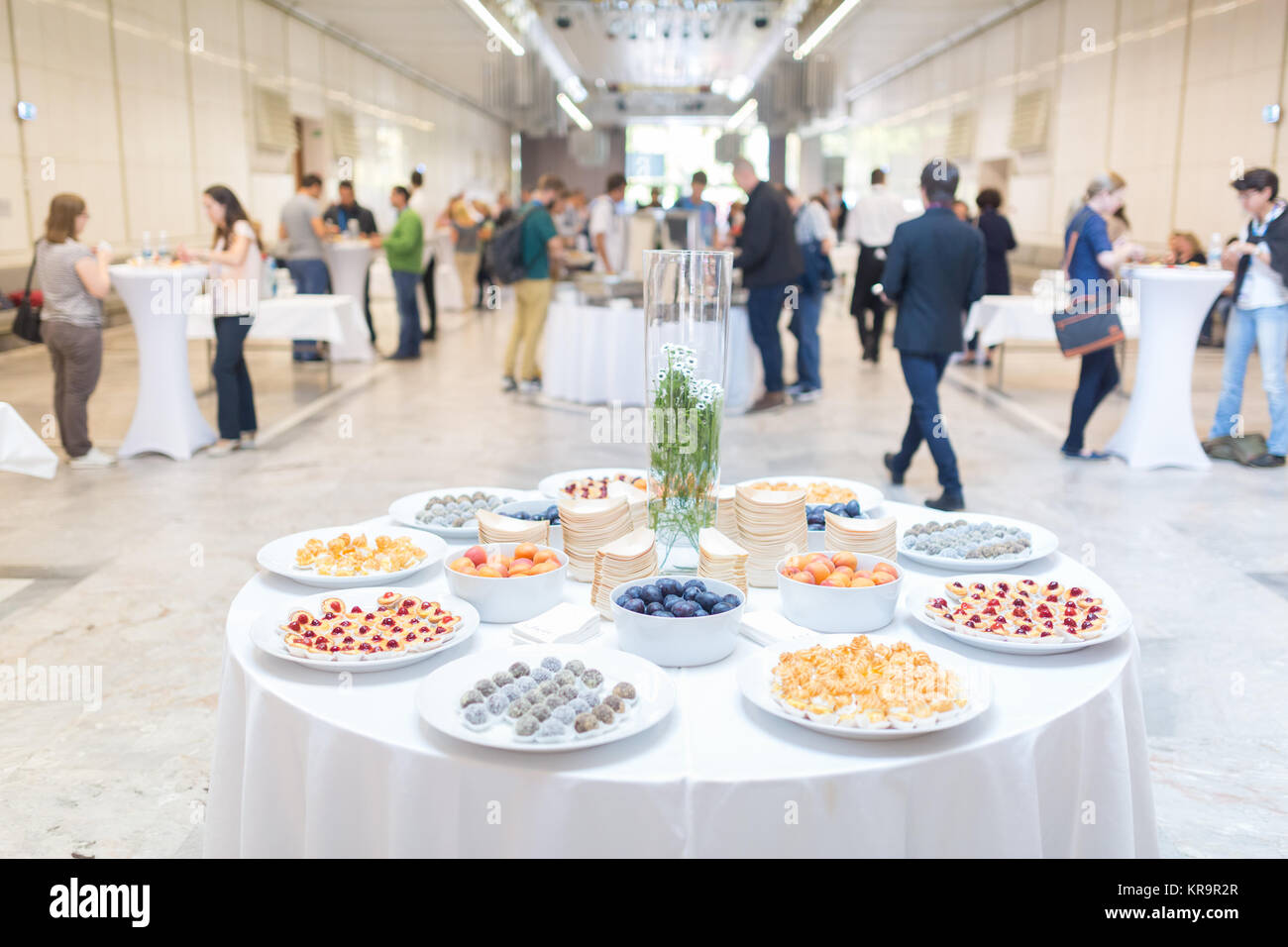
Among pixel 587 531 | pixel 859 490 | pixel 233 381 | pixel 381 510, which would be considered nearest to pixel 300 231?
pixel 233 381

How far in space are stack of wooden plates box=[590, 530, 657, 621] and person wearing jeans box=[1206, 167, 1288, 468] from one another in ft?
17.2

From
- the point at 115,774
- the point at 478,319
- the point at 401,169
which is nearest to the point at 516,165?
the point at 401,169

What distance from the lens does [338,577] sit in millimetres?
2141

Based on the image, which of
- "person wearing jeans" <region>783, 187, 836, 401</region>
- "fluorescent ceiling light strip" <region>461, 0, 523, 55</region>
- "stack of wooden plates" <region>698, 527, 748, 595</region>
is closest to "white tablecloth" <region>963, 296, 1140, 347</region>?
"person wearing jeans" <region>783, 187, 836, 401</region>

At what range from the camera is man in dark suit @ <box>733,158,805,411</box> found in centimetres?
745

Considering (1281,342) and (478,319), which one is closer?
(1281,342)

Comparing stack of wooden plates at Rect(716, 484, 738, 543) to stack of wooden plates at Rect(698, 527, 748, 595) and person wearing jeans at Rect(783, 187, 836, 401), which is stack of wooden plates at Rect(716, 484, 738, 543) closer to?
stack of wooden plates at Rect(698, 527, 748, 595)

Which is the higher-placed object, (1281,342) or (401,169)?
(401,169)

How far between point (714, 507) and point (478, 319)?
492 inches

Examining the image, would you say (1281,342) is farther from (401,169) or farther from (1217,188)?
(401,169)

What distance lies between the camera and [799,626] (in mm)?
1960

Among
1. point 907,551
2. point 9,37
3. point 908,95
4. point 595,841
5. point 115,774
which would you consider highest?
point 908,95

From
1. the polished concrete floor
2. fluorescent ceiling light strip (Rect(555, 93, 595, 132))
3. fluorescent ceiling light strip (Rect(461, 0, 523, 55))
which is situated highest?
fluorescent ceiling light strip (Rect(555, 93, 595, 132))

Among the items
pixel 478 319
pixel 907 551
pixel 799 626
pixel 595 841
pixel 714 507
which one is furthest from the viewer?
pixel 478 319
